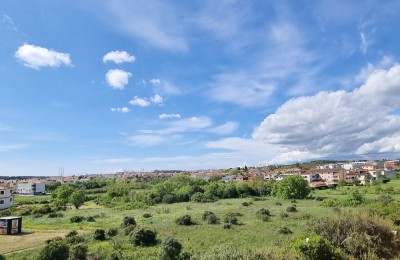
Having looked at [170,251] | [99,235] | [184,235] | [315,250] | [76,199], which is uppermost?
[315,250]

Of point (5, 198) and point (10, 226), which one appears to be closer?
point (10, 226)

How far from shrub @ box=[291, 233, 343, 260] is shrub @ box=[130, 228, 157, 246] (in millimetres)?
16686

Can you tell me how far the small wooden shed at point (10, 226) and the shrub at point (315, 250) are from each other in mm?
35098

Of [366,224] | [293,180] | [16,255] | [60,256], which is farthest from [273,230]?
[293,180]

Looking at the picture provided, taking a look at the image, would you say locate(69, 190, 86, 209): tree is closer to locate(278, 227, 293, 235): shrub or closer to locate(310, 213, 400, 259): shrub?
locate(278, 227, 293, 235): shrub

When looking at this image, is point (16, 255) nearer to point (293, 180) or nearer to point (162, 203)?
point (162, 203)

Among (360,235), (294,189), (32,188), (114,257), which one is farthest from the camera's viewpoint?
(32,188)

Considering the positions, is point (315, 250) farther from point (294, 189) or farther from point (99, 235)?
point (294, 189)

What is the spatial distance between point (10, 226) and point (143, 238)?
19.1 meters

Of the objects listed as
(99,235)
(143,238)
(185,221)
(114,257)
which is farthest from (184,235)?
(114,257)

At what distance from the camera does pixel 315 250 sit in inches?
732

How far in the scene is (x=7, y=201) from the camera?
77.7m

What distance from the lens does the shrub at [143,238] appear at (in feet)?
105

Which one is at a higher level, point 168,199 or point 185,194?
point 185,194
